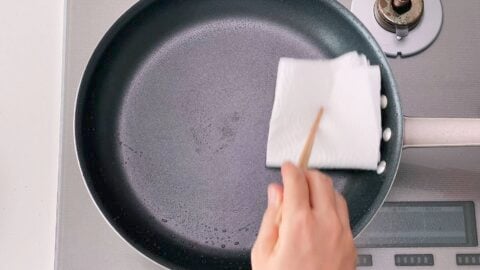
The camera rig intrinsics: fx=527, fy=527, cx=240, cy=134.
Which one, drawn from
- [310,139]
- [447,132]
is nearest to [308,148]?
[310,139]

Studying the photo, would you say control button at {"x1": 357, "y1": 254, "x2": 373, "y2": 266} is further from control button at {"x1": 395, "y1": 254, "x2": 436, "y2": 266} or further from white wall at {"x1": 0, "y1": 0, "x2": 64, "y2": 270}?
white wall at {"x1": 0, "y1": 0, "x2": 64, "y2": 270}

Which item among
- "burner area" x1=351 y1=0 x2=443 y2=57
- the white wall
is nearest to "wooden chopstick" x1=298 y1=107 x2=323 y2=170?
"burner area" x1=351 y1=0 x2=443 y2=57

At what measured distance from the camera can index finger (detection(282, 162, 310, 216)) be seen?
394 millimetres

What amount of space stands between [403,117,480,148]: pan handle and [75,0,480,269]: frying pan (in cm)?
5

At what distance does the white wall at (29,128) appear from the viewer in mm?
588

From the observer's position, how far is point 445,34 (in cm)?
61

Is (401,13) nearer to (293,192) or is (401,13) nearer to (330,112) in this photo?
(330,112)

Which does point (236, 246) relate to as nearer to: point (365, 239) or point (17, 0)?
point (365, 239)

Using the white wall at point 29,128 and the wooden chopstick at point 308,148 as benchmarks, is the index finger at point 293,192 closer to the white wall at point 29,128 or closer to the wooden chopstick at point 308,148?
the wooden chopstick at point 308,148

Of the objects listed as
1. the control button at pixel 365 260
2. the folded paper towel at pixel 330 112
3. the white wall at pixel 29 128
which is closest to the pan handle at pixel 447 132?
the folded paper towel at pixel 330 112

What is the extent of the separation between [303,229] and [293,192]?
1.1 inches

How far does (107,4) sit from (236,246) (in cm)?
31

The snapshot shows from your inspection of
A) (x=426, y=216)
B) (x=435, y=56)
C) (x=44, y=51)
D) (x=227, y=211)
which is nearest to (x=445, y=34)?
(x=435, y=56)

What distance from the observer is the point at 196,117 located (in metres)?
0.59
